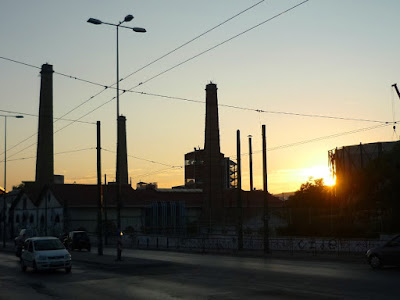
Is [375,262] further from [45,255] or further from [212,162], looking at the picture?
[212,162]

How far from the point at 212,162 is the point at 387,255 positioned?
53.5 m

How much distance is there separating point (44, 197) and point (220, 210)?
25.0m

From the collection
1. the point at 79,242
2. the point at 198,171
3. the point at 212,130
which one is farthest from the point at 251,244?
the point at 198,171

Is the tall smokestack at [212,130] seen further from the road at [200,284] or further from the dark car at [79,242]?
the road at [200,284]

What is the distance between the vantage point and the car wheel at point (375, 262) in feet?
78.7

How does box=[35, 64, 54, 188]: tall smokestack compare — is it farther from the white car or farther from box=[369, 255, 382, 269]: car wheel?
box=[369, 255, 382, 269]: car wheel

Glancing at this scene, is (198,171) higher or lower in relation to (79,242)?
higher

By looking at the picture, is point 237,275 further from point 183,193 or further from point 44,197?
point 183,193

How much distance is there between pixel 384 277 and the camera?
65.2 feet

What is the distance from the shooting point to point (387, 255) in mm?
23578

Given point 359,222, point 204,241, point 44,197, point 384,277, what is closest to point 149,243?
point 204,241

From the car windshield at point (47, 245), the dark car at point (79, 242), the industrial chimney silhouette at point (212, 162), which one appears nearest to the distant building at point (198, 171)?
the industrial chimney silhouette at point (212, 162)

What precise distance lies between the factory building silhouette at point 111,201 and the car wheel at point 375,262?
1651 inches

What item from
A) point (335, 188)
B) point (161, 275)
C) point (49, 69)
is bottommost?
point (161, 275)
